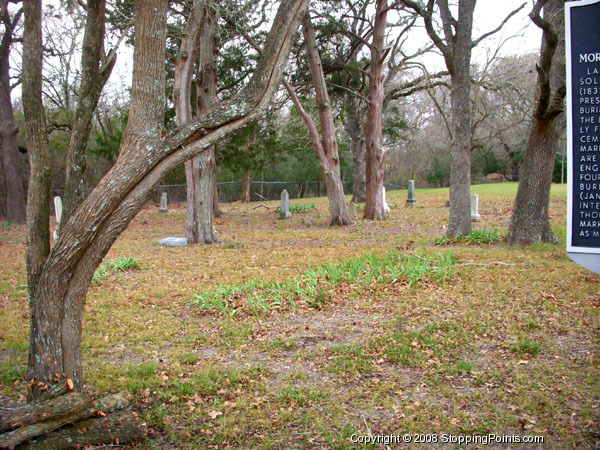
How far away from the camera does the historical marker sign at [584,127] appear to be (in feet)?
11.7

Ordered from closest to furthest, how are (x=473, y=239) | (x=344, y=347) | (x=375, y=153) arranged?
1. (x=344, y=347)
2. (x=473, y=239)
3. (x=375, y=153)

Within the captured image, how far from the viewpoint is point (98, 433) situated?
351 centimetres

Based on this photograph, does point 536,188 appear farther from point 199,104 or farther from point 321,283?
point 199,104

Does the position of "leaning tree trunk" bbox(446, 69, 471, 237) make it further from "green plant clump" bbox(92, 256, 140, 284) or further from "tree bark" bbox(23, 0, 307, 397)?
"tree bark" bbox(23, 0, 307, 397)

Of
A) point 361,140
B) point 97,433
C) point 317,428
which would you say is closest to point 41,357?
point 97,433

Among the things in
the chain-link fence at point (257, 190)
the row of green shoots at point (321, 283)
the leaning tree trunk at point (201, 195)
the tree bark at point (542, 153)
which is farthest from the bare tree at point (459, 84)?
the chain-link fence at point (257, 190)

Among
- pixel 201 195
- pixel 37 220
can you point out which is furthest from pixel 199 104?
pixel 37 220

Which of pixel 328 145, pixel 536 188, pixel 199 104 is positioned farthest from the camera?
pixel 328 145

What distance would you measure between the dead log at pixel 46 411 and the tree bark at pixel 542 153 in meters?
8.75

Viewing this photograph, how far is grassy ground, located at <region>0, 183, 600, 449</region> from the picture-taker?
3840mm

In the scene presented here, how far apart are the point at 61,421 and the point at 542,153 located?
9.60 metres

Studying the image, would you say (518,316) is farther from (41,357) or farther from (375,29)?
(375,29)

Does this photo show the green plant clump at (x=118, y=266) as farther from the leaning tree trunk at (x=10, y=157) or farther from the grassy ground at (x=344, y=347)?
the leaning tree trunk at (x=10, y=157)

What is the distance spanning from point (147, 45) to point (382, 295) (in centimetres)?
485
